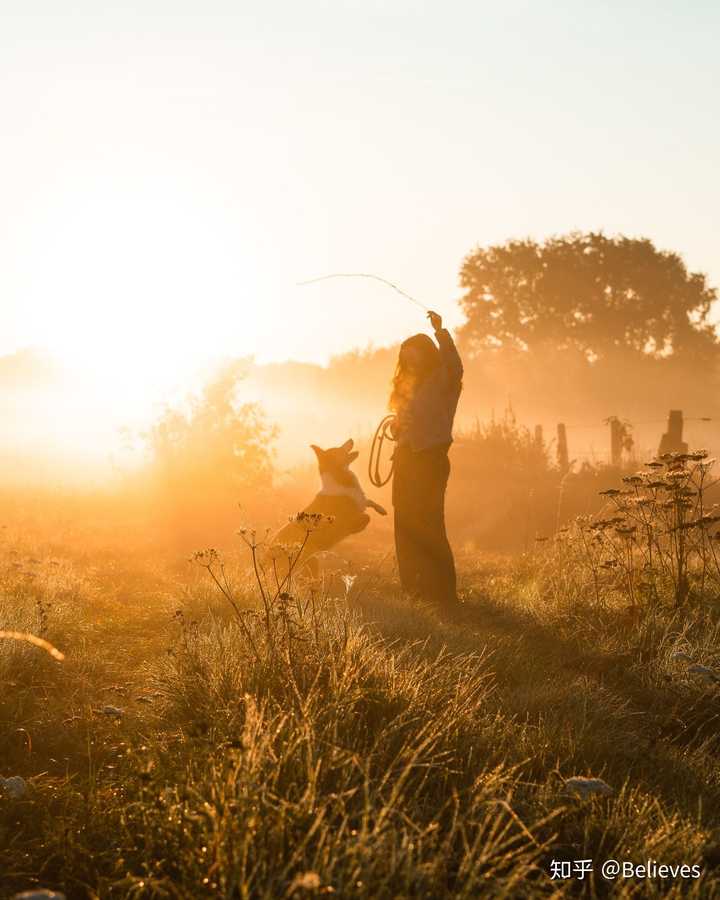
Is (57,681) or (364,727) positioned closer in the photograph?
(364,727)

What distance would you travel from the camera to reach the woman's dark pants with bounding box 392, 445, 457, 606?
864 cm

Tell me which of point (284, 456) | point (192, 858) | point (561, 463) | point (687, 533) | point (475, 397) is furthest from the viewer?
point (475, 397)

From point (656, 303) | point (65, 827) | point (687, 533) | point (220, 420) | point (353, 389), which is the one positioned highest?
point (656, 303)

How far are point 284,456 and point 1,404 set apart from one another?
3738 centimetres

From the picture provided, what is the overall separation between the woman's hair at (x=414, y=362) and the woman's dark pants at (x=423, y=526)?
596mm

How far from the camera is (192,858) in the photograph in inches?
114

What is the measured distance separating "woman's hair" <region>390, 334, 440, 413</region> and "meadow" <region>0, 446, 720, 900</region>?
206 centimetres

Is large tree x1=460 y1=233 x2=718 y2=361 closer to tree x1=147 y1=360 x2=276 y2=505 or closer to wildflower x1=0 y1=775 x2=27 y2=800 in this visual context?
tree x1=147 y1=360 x2=276 y2=505

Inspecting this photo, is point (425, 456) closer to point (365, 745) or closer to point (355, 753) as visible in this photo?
point (365, 745)

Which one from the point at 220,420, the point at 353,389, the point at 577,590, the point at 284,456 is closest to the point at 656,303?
the point at 353,389

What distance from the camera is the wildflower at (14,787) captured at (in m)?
3.61

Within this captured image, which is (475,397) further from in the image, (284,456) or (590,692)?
(590,692)

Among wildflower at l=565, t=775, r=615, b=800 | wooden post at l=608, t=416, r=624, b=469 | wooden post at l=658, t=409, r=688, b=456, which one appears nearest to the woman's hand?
wildflower at l=565, t=775, r=615, b=800

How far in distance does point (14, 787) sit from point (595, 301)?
50.7 m
